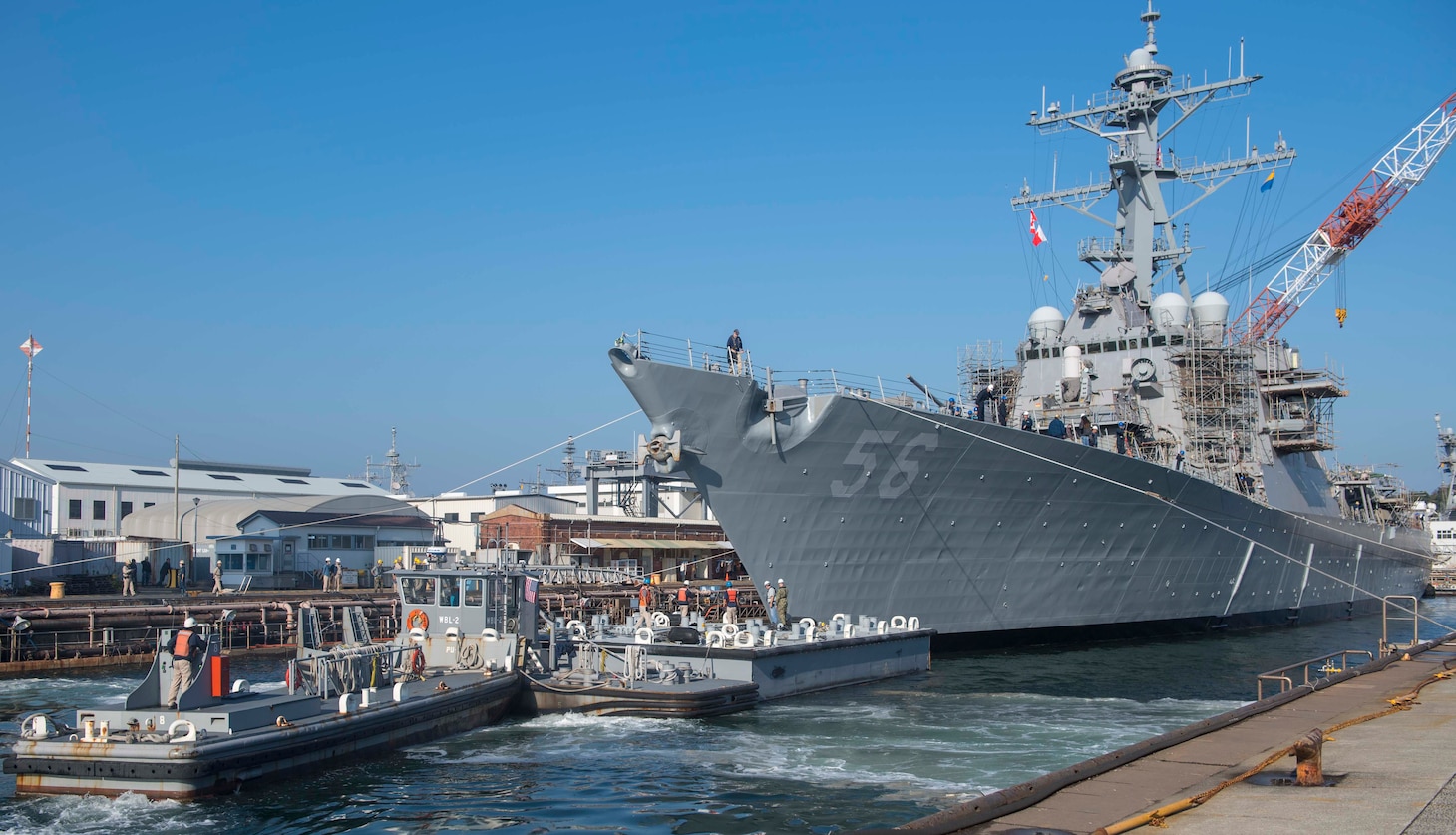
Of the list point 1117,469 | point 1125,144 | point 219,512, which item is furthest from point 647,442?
point 219,512

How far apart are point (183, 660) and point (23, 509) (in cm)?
3312

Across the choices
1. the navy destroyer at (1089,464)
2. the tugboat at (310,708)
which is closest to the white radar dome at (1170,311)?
the navy destroyer at (1089,464)

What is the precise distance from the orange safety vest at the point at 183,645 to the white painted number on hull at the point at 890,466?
38.8 ft

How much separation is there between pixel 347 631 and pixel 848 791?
855 cm

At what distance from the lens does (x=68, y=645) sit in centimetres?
2536

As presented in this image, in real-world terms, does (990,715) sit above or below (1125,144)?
below

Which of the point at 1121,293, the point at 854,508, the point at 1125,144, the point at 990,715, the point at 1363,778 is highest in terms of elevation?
the point at 1125,144

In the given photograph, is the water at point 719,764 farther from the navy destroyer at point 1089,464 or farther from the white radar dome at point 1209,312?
the white radar dome at point 1209,312

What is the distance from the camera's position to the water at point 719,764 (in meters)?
12.2

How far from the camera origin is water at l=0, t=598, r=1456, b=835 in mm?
12203

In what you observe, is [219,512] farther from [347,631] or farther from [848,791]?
[848,791]

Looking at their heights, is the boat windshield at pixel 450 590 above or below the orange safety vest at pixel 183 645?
above

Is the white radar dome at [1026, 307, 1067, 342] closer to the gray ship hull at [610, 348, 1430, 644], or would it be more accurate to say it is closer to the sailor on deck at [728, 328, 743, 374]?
the gray ship hull at [610, 348, 1430, 644]

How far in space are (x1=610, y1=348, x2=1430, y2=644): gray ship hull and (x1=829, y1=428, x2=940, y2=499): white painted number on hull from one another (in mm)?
28
